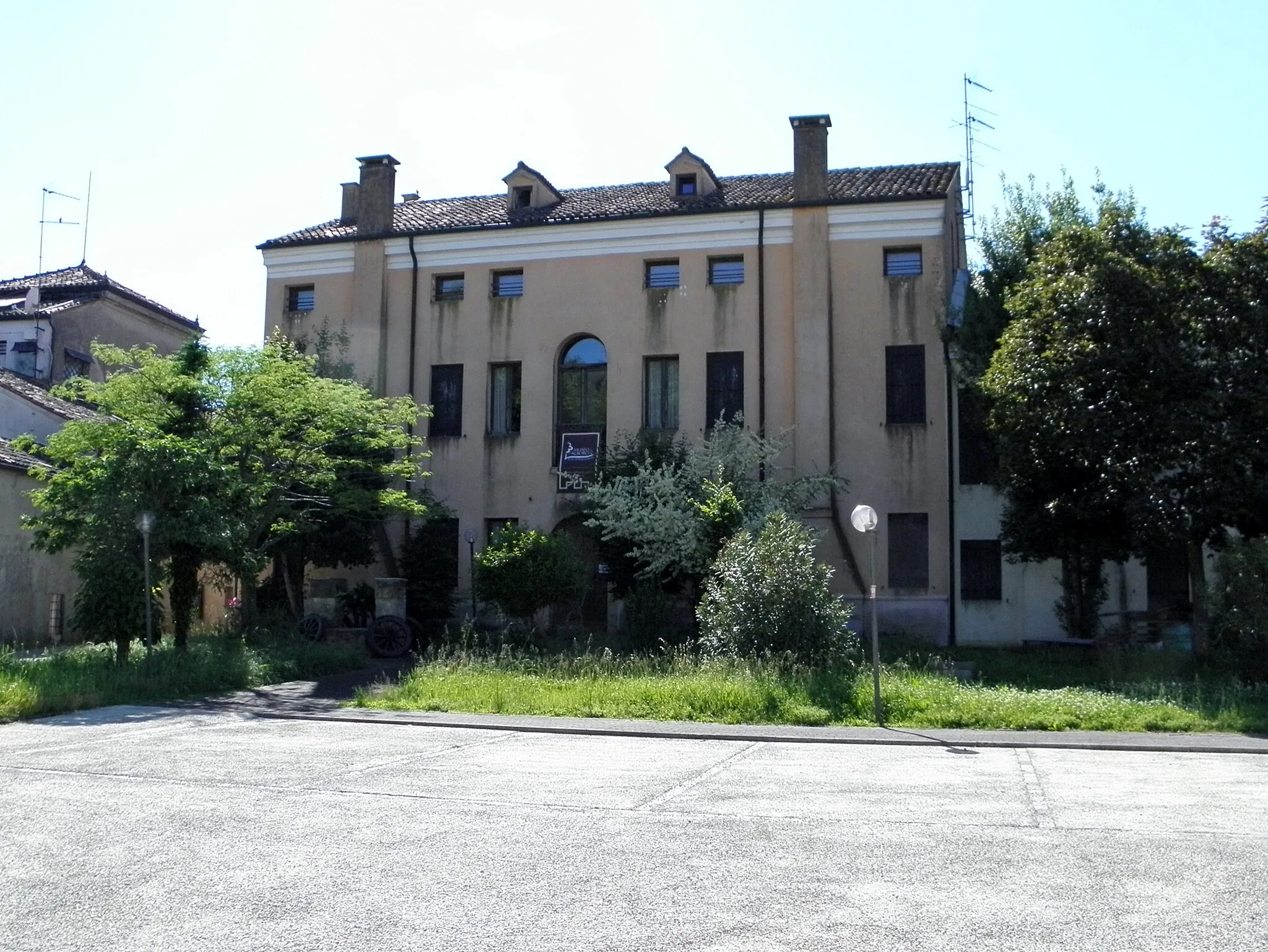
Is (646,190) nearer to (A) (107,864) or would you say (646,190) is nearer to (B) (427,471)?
(B) (427,471)

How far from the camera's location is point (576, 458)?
29.5 meters

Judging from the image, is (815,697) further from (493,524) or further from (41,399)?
(41,399)

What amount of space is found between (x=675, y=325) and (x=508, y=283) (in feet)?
15.6

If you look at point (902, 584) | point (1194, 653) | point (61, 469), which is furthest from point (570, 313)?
point (1194, 653)

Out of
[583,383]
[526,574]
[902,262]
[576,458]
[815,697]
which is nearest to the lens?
[815,697]

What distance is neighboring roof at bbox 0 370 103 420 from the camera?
29516mm

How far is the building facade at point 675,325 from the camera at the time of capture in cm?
2795

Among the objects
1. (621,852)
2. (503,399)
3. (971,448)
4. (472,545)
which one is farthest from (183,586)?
(971,448)

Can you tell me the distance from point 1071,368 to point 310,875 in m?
17.2

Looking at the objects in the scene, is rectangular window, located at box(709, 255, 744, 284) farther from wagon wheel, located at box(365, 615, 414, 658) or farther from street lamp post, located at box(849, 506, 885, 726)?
street lamp post, located at box(849, 506, 885, 726)

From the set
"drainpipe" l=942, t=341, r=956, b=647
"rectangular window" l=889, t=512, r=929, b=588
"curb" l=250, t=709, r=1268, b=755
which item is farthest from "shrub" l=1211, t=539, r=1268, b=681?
"rectangular window" l=889, t=512, r=929, b=588

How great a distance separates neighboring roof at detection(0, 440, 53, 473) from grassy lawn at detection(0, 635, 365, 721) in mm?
6778

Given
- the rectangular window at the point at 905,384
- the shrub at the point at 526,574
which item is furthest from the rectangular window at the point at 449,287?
the rectangular window at the point at 905,384

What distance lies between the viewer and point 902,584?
2781cm
